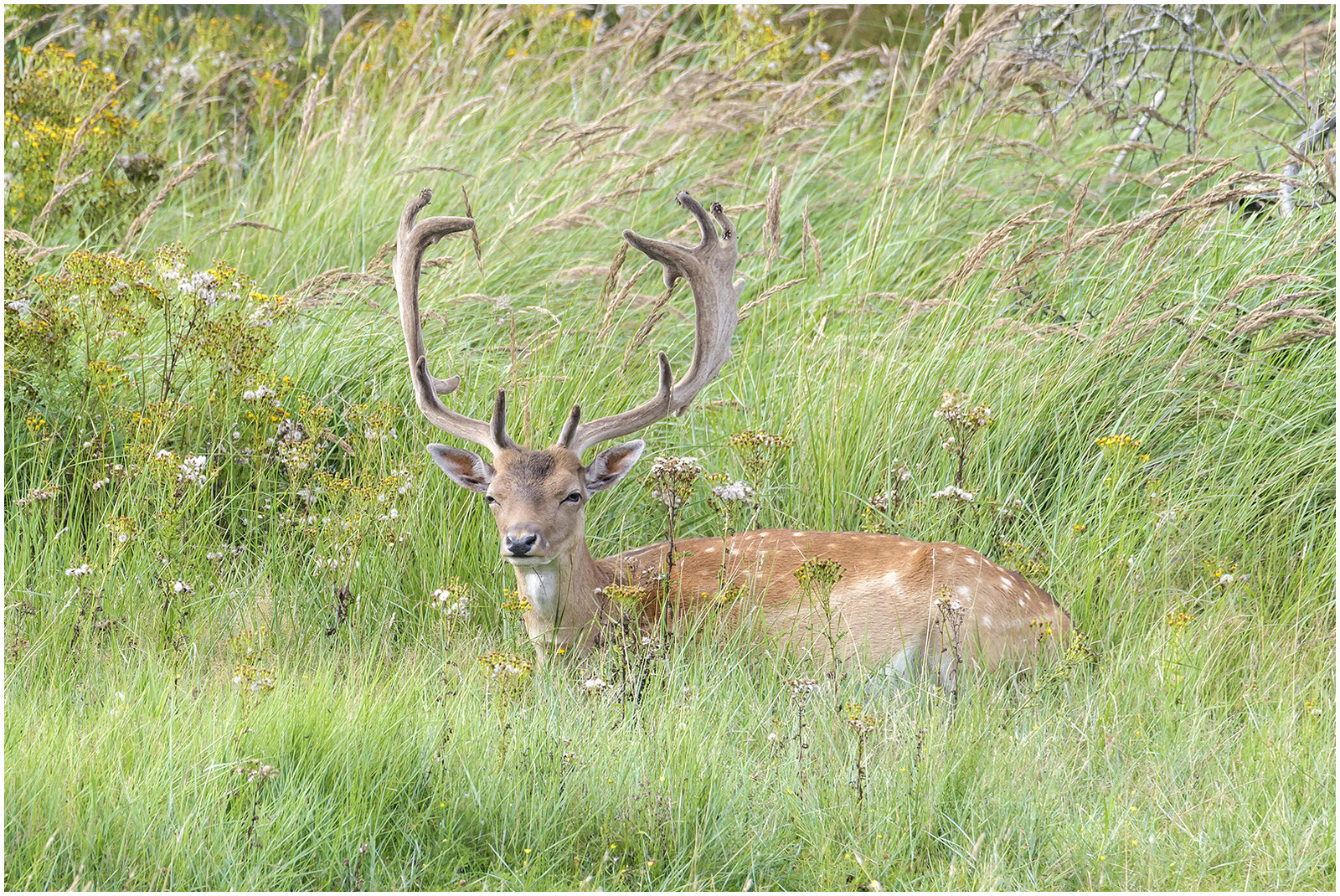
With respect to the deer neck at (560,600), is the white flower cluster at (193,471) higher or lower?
higher

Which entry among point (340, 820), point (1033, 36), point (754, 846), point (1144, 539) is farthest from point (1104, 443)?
point (1033, 36)

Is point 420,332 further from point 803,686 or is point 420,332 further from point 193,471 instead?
point 803,686

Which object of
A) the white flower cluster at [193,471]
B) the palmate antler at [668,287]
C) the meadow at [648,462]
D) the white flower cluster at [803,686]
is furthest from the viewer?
the palmate antler at [668,287]

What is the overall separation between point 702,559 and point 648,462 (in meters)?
0.68

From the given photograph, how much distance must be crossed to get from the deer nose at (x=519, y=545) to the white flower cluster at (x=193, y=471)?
1.10m

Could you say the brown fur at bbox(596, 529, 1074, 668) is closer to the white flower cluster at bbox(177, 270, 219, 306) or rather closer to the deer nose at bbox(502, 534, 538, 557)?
the deer nose at bbox(502, 534, 538, 557)

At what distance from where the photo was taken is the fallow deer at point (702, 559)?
4434mm

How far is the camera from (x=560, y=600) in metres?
4.58

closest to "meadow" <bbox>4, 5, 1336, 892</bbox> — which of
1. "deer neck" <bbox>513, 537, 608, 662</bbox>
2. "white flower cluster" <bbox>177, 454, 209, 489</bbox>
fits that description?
"white flower cluster" <bbox>177, 454, 209, 489</bbox>

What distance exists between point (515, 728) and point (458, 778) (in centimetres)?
28

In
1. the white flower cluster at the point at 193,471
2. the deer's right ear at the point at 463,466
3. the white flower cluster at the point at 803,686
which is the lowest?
the white flower cluster at the point at 803,686

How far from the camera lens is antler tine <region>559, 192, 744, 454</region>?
4762mm

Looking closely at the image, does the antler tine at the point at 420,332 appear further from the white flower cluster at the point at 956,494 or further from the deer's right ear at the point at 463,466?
the white flower cluster at the point at 956,494

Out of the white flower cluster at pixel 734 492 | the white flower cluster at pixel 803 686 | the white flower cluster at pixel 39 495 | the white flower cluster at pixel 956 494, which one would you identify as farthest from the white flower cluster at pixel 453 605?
the white flower cluster at pixel 956 494
